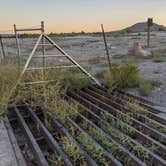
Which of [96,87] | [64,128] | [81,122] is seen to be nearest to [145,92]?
[96,87]

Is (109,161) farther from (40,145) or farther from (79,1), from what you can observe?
(79,1)

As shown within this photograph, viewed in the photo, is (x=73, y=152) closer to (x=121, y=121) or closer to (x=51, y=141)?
(x=51, y=141)

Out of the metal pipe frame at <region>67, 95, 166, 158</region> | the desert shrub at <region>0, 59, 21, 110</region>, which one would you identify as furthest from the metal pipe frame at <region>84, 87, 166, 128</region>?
the desert shrub at <region>0, 59, 21, 110</region>

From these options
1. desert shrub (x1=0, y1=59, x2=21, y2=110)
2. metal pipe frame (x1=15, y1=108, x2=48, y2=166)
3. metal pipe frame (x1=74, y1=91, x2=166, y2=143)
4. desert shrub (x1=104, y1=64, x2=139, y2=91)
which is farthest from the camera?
desert shrub (x1=104, y1=64, x2=139, y2=91)

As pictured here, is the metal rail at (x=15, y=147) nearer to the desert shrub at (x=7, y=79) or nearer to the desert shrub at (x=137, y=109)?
the desert shrub at (x=7, y=79)

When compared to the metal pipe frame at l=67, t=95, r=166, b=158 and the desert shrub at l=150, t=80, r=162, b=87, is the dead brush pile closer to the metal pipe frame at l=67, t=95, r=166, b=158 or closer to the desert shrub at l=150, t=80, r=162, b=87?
the metal pipe frame at l=67, t=95, r=166, b=158

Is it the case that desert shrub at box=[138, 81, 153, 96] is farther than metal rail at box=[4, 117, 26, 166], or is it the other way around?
desert shrub at box=[138, 81, 153, 96]

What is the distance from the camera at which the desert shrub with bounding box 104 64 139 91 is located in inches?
247

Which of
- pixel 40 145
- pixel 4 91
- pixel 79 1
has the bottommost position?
pixel 40 145

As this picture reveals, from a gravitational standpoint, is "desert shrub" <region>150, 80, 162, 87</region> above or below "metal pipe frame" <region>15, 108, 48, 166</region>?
above

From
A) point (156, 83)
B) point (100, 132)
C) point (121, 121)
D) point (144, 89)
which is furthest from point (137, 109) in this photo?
point (156, 83)

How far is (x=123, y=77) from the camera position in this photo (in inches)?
252

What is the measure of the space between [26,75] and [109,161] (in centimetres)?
316

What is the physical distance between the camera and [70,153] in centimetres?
317
